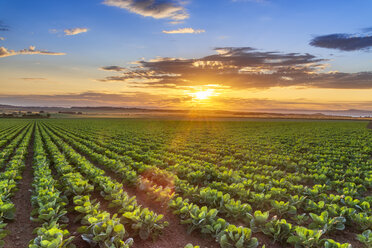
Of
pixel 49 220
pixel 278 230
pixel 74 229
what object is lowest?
pixel 74 229

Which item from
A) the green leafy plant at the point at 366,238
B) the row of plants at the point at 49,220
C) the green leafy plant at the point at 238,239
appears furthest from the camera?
the green leafy plant at the point at 366,238

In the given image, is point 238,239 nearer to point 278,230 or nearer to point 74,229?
point 278,230

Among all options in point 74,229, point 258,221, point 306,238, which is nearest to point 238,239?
point 258,221

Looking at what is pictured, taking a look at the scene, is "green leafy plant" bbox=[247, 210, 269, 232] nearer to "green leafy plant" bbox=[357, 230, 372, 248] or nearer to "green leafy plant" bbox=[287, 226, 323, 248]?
"green leafy plant" bbox=[287, 226, 323, 248]

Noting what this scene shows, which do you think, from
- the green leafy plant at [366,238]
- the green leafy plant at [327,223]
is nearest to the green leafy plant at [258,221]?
the green leafy plant at [327,223]

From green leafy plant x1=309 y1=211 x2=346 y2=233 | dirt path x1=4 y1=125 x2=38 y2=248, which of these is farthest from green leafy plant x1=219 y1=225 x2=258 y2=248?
dirt path x1=4 y1=125 x2=38 y2=248

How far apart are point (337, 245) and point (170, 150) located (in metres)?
15.7

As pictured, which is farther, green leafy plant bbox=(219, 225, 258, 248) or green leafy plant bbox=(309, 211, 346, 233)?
green leafy plant bbox=(309, 211, 346, 233)

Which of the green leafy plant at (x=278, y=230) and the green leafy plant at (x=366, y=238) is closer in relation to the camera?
the green leafy plant at (x=366, y=238)

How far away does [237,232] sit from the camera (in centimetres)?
534

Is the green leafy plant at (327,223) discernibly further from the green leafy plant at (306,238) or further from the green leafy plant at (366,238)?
the green leafy plant at (306,238)

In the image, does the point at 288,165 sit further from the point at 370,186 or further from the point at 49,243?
the point at 49,243

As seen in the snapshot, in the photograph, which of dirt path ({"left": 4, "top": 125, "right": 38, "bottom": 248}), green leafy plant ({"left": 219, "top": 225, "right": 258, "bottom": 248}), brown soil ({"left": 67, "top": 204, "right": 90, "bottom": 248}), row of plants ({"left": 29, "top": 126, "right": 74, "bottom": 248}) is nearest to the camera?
row of plants ({"left": 29, "top": 126, "right": 74, "bottom": 248})

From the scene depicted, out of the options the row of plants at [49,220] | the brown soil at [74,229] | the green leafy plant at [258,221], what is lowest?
the brown soil at [74,229]
